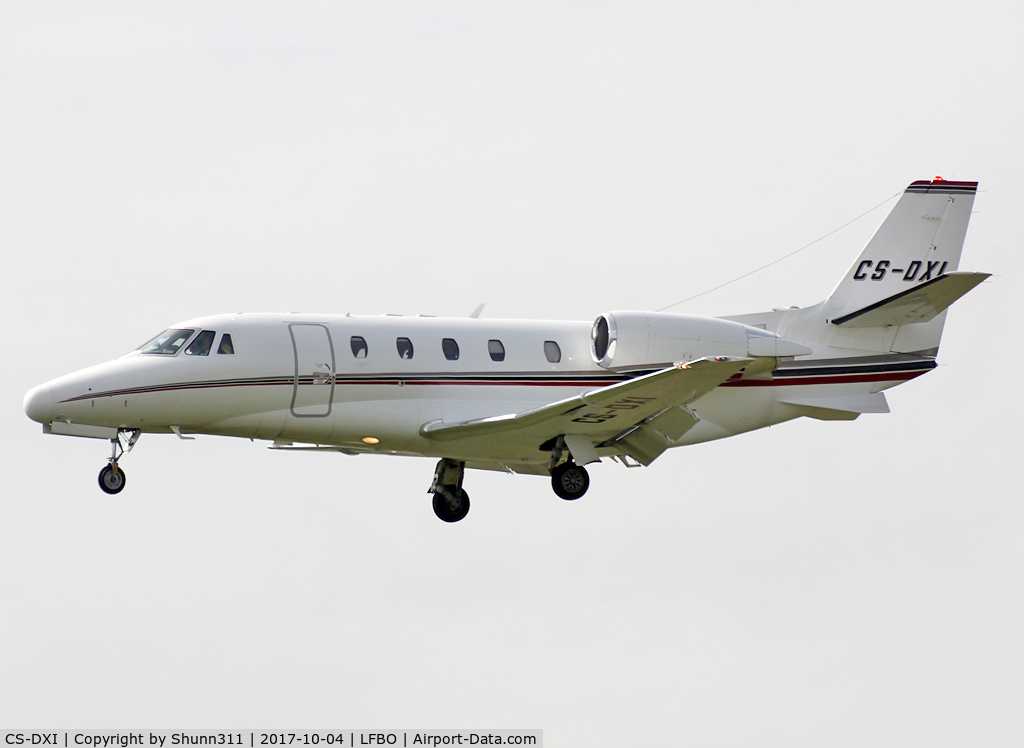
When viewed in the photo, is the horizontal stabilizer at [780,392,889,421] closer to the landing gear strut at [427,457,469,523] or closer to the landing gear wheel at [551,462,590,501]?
the landing gear wheel at [551,462,590,501]

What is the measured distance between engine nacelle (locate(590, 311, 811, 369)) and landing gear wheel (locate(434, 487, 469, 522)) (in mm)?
4017

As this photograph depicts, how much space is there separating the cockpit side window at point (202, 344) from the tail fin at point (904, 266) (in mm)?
11375

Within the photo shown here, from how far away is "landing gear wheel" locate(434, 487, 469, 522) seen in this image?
2770 centimetres

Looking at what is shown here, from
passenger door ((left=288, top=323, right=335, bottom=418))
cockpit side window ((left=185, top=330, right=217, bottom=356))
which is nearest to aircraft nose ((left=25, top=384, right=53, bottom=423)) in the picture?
cockpit side window ((left=185, top=330, right=217, bottom=356))

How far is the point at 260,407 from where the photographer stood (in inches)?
952

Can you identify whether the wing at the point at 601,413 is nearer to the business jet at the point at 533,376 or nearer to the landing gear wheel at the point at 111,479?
the business jet at the point at 533,376

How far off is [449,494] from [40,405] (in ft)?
25.4

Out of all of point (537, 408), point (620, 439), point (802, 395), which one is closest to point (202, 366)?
point (537, 408)

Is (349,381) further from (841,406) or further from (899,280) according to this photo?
(899,280)

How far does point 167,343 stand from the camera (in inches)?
960

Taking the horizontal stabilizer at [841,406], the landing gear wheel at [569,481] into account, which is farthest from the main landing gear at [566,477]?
the horizontal stabilizer at [841,406]

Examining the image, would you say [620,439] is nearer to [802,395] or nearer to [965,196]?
[802,395]

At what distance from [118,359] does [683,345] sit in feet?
30.8

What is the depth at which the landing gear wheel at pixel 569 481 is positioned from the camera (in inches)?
1008
